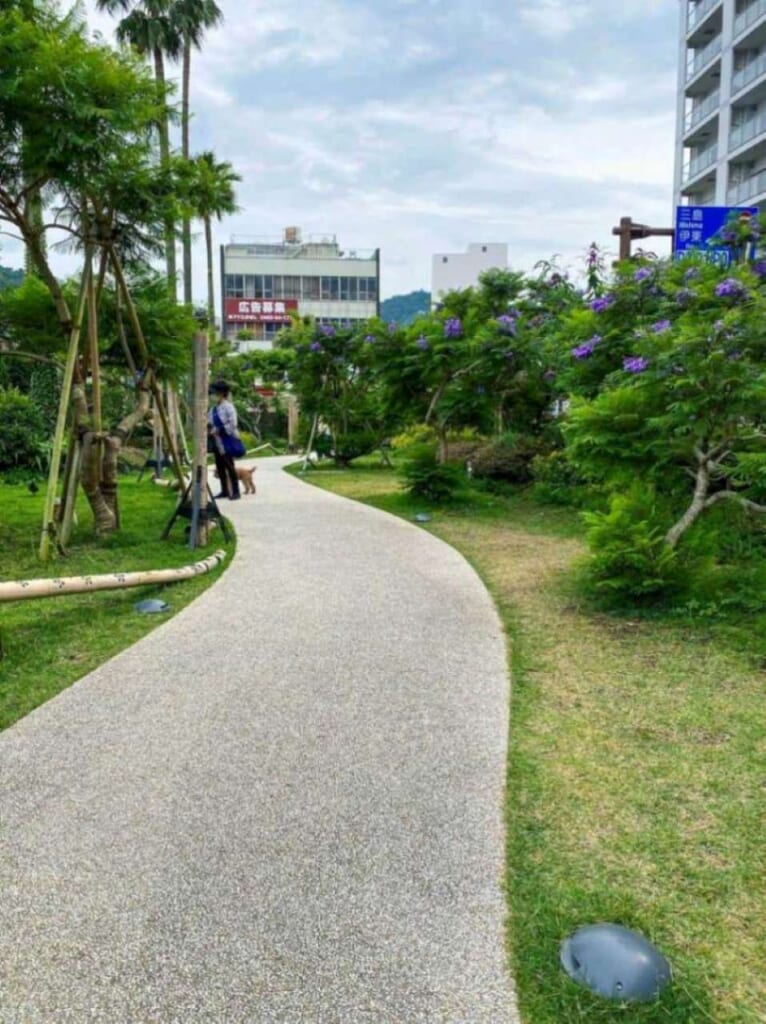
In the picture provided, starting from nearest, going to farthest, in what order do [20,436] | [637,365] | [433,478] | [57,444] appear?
[637,365]
[57,444]
[433,478]
[20,436]

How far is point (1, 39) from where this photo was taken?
5.67m


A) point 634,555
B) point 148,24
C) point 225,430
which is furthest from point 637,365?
point 148,24

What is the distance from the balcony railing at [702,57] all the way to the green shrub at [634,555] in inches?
1404

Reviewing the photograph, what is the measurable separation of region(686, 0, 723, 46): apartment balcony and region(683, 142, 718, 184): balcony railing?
475 centimetres

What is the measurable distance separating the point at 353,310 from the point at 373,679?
55562mm

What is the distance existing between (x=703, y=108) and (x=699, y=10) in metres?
4.22

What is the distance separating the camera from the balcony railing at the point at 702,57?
109 feet

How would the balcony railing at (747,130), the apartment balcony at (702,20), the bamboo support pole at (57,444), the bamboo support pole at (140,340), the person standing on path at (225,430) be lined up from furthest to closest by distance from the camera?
the apartment balcony at (702,20) < the balcony railing at (747,130) < the person standing on path at (225,430) < the bamboo support pole at (140,340) < the bamboo support pole at (57,444)

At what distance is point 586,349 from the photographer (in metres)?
7.67

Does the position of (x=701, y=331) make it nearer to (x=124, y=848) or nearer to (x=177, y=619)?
(x=177, y=619)

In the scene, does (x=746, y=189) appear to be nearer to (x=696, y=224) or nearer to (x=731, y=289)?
(x=696, y=224)

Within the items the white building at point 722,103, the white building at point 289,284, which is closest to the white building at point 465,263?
the white building at point 289,284

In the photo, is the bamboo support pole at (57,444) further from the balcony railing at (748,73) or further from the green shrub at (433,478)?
the balcony railing at (748,73)

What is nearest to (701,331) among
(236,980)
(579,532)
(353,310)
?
(579,532)
